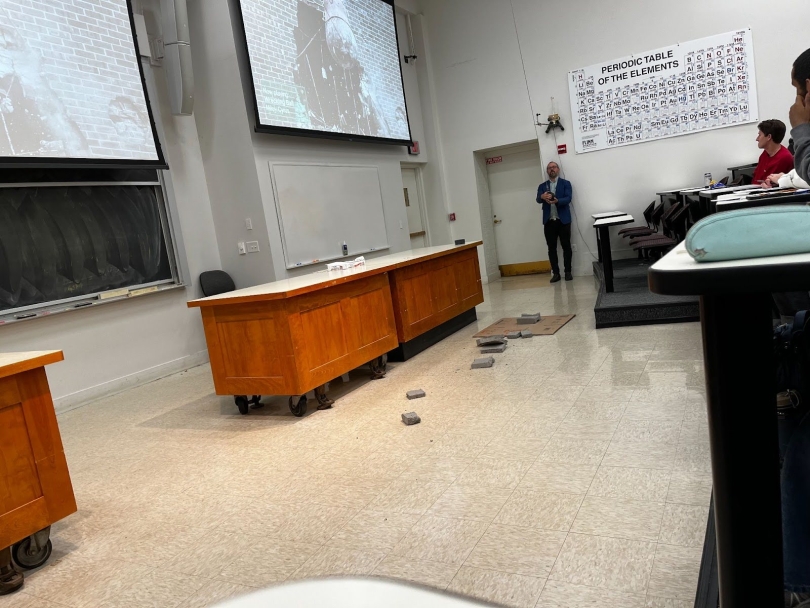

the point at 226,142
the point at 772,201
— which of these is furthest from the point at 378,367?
the point at 226,142

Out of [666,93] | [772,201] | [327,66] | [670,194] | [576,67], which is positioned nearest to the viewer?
[772,201]

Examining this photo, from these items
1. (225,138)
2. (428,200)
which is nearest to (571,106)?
(428,200)

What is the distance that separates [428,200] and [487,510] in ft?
26.3

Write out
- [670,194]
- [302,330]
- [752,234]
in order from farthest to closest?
[670,194], [302,330], [752,234]

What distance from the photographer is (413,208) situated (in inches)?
379

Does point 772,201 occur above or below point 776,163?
below

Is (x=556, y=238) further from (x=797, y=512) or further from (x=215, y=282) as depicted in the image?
(x=797, y=512)

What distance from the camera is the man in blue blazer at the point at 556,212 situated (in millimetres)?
8422

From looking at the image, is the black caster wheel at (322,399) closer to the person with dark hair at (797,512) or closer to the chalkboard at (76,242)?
the chalkboard at (76,242)

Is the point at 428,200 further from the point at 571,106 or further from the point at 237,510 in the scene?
the point at 237,510

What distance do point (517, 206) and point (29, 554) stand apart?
854 cm

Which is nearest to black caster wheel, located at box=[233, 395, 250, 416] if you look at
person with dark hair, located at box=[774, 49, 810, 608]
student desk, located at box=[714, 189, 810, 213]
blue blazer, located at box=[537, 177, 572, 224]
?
student desk, located at box=[714, 189, 810, 213]

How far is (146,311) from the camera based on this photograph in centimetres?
552

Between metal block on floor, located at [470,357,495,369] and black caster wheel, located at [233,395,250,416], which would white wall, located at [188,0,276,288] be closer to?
black caster wheel, located at [233,395,250,416]
